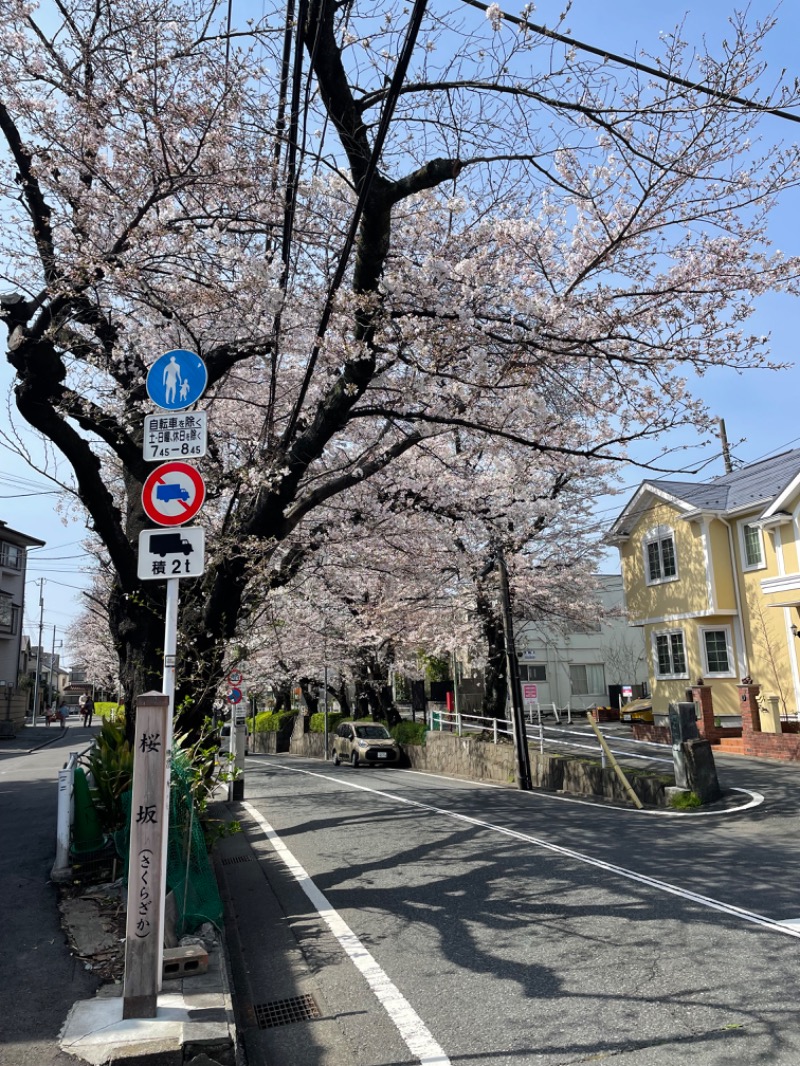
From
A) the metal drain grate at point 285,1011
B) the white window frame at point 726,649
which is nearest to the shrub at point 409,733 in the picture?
the white window frame at point 726,649

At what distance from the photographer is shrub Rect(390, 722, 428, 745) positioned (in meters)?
25.6

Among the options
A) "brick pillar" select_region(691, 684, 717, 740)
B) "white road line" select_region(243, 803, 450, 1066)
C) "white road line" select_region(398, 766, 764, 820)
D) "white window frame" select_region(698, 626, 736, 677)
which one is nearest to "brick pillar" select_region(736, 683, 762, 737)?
"brick pillar" select_region(691, 684, 717, 740)

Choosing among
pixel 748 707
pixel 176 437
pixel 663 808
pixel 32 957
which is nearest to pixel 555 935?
pixel 32 957

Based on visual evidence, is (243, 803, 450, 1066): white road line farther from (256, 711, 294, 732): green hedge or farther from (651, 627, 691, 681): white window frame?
(256, 711, 294, 732): green hedge

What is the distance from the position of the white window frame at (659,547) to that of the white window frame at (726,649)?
6.58 feet

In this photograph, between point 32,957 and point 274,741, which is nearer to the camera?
point 32,957

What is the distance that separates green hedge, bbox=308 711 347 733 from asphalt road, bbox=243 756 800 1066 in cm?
2322

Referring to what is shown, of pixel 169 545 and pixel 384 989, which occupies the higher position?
pixel 169 545

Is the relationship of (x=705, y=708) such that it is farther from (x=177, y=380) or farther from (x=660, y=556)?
(x=177, y=380)

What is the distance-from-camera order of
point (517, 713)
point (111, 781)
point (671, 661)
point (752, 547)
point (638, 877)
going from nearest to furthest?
point (638, 877) < point (111, 781) < point (517, 713) < point (752, 547) < point (671, 661)

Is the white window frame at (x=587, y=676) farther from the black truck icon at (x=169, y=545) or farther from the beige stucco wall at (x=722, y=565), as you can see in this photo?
the black truck icon at (x=169, y=545)

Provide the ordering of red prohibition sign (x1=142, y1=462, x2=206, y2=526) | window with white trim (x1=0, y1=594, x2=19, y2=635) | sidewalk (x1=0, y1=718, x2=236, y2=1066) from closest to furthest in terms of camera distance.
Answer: sidewalk (x1=0, y1=718, x2=236, y2=1066), red prohibition sign (x1=142, y1=462, x2=206, y2=526), window with white trim (x1=0, y1=594, x2=19, y2=635)

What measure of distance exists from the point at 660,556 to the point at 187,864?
2334 centimetres

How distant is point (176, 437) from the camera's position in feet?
18.7
